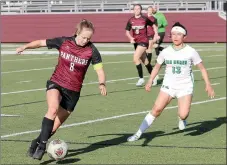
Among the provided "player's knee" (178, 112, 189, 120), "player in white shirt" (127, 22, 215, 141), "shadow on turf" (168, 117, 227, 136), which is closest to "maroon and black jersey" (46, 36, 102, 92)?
"player in white shirt" (127, 22, 215, 141)

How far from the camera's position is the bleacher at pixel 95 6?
1797 inches

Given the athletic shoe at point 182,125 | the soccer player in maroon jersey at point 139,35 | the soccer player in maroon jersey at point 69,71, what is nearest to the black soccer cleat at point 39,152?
the soccer player in maroon jersey at point 69,71

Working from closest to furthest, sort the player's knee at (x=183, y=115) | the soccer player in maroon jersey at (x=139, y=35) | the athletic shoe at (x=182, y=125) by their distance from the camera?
the player's knee at (x=183, y=115)
the athletic shoe at (x=182, y=125)
the soccer player in maroon jersey at (x=139, y=35)

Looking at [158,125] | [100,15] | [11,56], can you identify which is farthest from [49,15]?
[158,125]

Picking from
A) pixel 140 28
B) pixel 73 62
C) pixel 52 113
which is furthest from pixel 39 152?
pixel 140 28

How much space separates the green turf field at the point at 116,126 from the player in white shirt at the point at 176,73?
47 centimetres

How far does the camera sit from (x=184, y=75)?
37.0ft

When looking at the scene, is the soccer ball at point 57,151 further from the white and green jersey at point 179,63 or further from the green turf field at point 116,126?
the white and green jersey at point 179,63

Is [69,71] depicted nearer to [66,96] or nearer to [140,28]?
[66,96]

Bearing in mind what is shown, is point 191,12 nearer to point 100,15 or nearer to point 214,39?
point 214,39

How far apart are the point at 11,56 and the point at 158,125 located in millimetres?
20498

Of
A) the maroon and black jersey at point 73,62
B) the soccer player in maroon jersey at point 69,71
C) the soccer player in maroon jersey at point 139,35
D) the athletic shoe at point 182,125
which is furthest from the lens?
the soccer player in maroon jersey at point 139,35

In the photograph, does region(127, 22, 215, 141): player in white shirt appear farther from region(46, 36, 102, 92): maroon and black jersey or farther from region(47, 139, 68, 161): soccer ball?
region(47, 139, 68, 161): soccer ball

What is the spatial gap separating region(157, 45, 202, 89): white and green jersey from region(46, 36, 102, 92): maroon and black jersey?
5.70ft
